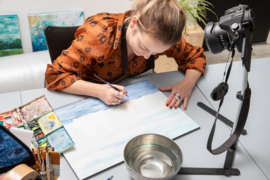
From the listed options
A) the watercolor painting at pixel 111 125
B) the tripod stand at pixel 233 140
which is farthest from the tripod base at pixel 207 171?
the watercolor painting at pixel 111 125

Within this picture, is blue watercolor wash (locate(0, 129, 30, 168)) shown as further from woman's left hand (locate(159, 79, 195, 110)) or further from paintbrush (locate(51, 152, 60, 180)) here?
woman's left hand (locate(159, 79, 195, 110))

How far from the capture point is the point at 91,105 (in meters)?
0.94

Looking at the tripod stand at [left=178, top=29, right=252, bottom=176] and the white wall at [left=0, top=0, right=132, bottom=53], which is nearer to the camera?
the tripod stand at [left=178, top=29, right=252, bottom=176]

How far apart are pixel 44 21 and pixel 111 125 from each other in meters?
1.39

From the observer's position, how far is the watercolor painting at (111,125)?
0.74 metres

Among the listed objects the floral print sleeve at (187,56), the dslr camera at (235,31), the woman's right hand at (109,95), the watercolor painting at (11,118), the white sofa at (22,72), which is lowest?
the white sofa at (22,72)

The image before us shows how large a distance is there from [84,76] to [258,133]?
74cm

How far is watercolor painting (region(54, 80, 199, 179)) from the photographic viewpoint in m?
0.74

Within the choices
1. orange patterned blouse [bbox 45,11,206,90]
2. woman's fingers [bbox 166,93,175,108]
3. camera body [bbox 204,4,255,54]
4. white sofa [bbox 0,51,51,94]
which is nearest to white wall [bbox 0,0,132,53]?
white sofa [bbox 0,51,51,94]

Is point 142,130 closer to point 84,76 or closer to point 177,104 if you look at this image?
point 177,104

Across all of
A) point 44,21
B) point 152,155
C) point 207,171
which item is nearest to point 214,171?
point 207,171

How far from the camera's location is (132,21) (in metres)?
0.92

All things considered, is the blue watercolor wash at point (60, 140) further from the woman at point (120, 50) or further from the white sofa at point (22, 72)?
the white sofa at point (22, 72)

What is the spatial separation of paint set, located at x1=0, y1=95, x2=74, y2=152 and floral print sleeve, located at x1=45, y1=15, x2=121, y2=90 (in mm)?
120
